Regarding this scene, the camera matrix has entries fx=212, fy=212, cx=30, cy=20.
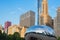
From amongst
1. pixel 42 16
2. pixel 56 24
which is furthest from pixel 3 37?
pixel 56 24

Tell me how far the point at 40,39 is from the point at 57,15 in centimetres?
14676

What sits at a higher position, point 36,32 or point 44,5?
point 44,5

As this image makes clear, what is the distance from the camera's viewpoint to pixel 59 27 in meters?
146

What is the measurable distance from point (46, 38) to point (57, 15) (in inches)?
5781

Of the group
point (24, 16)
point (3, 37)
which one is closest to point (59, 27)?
point (24, 16)

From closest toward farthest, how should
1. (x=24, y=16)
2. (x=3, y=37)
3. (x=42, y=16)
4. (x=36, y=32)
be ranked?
1. (x=36, y=32)
2. (x=3, y=37)
3. (x=42, y=16)
4. (x=24, y=16)

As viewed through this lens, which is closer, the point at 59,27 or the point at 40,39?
the point at 40,39

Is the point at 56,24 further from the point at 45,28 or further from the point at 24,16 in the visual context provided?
the point at 45,28

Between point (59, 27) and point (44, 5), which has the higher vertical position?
point (44, 5)

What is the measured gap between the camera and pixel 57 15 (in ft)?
500

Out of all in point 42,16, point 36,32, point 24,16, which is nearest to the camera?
point 36,32

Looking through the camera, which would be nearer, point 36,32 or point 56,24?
point 36,32

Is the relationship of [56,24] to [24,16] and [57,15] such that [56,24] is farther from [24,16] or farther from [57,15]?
[24,16]

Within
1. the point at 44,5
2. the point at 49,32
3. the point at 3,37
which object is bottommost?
the point at 3,37
